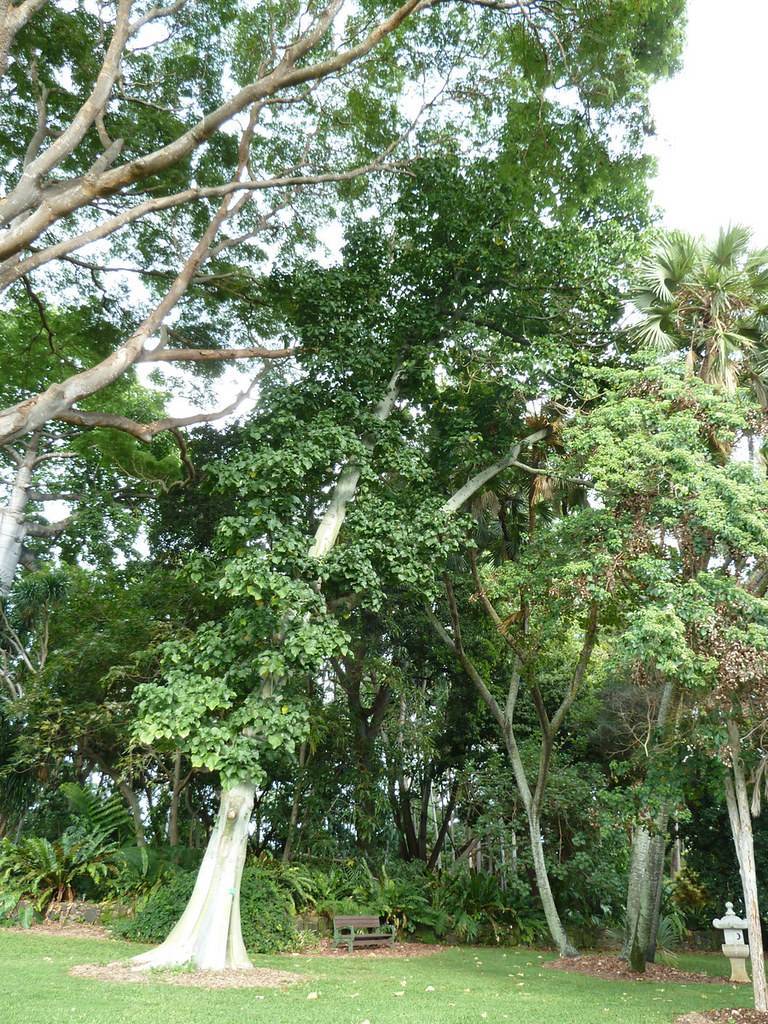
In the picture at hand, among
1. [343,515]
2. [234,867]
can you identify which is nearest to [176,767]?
[234,867]

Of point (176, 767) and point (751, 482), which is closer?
point (751, 482)

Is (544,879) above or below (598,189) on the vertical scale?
below

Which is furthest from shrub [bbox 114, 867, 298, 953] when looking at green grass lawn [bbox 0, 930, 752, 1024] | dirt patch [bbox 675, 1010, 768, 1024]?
dirt patch [bbox 675, 1010, 768, 1024]

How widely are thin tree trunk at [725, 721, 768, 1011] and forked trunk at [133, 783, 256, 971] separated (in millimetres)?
5377

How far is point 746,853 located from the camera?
702 centimetres

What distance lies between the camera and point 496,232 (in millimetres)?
11883

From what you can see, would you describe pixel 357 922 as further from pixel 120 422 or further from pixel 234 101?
pixel 234 101

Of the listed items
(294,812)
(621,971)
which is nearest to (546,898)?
(621,971)

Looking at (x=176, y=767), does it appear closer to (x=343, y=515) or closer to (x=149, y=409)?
(x=343, y=515)

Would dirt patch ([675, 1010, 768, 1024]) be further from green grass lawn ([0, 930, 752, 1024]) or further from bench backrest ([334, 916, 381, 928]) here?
bench backrest ([334, 916, 381, 928])

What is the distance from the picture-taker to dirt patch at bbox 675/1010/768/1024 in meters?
6.49

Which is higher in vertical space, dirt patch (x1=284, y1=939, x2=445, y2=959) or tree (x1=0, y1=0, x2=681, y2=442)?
tree (x1=0, y1=0, x2=681, y2=442)

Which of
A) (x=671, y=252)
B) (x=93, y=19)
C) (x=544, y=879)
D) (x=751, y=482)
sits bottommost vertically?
(x=544, y=879)

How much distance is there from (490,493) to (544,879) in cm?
679
